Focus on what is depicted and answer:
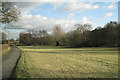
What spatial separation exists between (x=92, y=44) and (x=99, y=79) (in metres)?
48.2

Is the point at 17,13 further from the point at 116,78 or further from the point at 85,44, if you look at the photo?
the point at 85,44

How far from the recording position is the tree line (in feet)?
146

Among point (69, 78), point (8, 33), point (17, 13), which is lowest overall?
point (69, 78)

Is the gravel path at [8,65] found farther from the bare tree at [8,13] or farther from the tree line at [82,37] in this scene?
the tree line at [82,37]

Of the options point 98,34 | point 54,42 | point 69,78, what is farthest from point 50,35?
point 69,78

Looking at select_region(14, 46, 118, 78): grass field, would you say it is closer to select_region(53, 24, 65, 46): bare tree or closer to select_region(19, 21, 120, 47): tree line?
select_region(19, 21, 120, 47): tree line

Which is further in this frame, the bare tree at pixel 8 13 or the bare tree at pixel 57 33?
the bare tree at pixel 57 33

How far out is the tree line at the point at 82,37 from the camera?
44.4 metres

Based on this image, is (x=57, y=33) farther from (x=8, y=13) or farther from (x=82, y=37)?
(x=8, y=13)

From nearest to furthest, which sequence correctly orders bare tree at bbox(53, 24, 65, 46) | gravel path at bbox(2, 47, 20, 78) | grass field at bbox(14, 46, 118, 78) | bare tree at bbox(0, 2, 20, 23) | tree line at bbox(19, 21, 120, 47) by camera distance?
grass field at bbox(14, 46, 118, 78) < gravel path at bbox(2, 47, 20, 78) < bare tree at bbox(0, 2, 20, 23) < tree line at bbox(19, 21, 120, 47) < bare tree at bbox(53, 24, 65, 46)

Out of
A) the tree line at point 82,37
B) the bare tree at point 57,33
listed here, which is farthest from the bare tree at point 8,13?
the bare tree at point 57,33

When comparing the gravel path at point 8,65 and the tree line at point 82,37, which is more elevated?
the tree line at point 82,37

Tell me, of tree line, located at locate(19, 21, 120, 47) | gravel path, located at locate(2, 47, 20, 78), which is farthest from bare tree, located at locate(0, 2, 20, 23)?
tree line, located at locate(19, 21, 120, 47)

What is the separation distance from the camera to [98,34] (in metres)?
48.8
